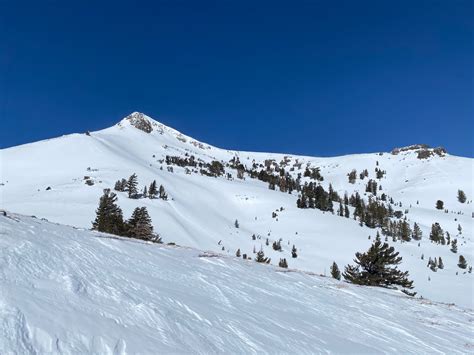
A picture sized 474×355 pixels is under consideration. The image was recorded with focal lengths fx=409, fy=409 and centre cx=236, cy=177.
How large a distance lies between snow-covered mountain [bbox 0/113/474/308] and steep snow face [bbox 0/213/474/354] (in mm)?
36581

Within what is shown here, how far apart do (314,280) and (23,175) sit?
95.4m

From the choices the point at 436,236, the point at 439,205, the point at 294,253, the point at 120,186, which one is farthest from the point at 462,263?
the point at 439,205

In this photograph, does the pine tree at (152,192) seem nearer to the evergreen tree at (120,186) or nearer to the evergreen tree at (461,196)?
the evergreen tree at (120,186)

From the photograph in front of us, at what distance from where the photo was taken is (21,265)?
695 centimetres

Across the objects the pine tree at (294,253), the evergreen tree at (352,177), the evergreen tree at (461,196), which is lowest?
the pine tree at (294,253)

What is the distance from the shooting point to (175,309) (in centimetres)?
698

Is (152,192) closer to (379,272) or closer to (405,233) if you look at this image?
(405,233)

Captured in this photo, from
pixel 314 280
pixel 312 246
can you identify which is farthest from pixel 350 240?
pixel 314 280

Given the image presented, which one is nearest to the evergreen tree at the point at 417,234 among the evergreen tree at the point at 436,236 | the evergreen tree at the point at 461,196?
the evergreen tree at the point at 436,236

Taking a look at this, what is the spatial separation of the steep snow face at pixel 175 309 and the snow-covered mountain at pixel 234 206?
1440 inches

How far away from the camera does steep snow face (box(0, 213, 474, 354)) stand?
5027 millimetres

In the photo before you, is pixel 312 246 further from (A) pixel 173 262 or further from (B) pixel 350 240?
(A) pixel 173 262

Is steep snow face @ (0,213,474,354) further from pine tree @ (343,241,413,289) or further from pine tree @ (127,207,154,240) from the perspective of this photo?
pine tree @ (127,207,154,240)

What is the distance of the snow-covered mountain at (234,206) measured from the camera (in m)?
54.9
